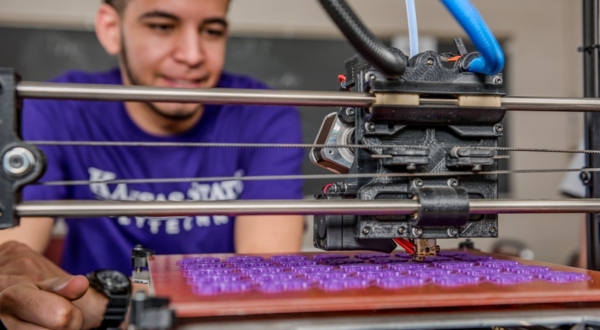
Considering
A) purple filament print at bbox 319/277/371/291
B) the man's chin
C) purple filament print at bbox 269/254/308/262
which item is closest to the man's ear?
the man's chin

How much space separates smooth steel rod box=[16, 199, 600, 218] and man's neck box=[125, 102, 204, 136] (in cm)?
109

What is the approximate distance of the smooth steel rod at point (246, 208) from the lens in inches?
23.9

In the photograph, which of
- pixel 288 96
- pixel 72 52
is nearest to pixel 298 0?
pixel 72 52

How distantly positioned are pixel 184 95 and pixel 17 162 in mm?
175

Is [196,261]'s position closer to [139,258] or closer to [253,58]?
[139,258]

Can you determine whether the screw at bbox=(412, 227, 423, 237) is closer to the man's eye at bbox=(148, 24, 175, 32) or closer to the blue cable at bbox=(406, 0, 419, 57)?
the blue cable at bbox=(406, 0, 419, 57)

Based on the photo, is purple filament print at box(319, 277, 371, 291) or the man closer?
purple filament print at box(319, 277, 371, 291)

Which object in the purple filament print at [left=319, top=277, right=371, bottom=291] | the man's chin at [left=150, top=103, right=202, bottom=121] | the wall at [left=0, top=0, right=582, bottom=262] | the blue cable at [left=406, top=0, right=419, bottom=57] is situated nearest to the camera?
the purple filament print at [left=319, top=277, right=371, bottom=291]

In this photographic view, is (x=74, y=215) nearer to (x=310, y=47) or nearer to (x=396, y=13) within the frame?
(x=310, y=47)

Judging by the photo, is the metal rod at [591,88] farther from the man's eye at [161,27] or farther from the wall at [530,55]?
the wall at [530,55]

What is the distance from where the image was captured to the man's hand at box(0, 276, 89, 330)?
646mm

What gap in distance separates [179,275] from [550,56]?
349 cm

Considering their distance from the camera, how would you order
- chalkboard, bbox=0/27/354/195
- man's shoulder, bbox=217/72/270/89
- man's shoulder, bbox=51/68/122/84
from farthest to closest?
chalkboard, bbox=0/27/354/195 → man's shoulder, bbox=217/72/270/89 → man's shoulder, bbox=51/68/122/84

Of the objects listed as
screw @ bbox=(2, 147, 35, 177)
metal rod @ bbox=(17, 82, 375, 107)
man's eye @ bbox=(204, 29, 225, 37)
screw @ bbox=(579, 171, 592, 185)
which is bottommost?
screw @ bbox=(579, 171, 592, 185)
